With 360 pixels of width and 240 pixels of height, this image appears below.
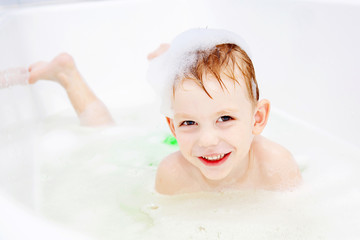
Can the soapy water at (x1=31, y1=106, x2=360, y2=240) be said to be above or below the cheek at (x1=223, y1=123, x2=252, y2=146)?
below

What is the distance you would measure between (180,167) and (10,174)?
0.49 meters

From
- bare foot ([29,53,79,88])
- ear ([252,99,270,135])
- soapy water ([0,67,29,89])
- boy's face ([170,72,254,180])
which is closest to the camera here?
boy's face ([170,72,254,180])

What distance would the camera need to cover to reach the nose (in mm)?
958

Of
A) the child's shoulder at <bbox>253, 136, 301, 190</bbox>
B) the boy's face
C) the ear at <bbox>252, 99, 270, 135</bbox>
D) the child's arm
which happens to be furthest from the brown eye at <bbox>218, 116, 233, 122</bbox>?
the child's arm

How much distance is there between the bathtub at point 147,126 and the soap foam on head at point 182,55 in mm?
321

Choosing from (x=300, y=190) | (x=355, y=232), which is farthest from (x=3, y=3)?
(x=355, y=232)

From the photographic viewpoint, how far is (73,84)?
1.70m

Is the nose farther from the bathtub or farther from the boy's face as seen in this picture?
the bathtub

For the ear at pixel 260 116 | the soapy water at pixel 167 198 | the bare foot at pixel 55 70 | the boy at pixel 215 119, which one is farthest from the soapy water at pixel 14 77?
the ear at pixel 260 116

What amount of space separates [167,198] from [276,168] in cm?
32

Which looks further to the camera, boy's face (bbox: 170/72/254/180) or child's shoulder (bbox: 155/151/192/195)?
child's shoulder (bbox: 155/151/192/195)

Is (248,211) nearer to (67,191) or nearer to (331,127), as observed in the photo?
(67,191)

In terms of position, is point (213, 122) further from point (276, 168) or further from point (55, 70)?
point (55, 70)

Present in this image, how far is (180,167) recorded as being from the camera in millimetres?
1181
